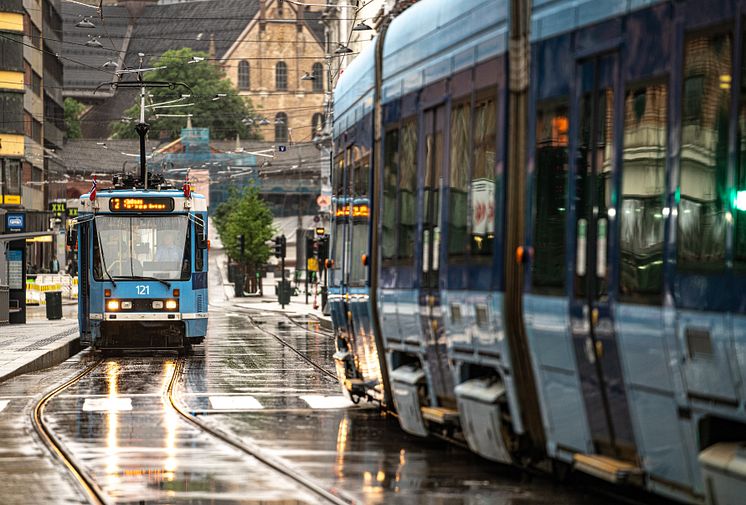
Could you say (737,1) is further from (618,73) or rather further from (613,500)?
(613,500)

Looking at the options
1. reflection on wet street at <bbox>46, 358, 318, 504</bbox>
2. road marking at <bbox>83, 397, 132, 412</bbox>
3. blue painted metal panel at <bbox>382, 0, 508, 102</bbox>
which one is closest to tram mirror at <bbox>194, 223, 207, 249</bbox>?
reflection on wet street at <bbox>46, 358, 318, 504</bbox>

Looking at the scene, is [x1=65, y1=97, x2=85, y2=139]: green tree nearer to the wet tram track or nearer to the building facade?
the building facade

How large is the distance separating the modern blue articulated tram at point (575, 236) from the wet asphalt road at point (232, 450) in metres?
0.44

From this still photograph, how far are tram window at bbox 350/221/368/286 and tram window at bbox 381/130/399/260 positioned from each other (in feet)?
3.56

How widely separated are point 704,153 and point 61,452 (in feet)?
26.5

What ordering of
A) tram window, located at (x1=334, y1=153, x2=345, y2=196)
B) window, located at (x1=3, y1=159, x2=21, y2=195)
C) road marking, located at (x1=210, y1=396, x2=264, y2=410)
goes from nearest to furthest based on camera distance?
tram window, located at (x1=334, y1=153, x2=345, y2=196) < road marking, located at (x1=210, y1=396, x2=264, y2=410) < window, located at (x1=3, y1=159, x2=21, y2=195)

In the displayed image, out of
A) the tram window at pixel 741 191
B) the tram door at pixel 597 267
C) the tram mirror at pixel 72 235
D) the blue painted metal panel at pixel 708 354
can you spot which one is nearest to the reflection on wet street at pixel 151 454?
the tram door at pixel 597 267

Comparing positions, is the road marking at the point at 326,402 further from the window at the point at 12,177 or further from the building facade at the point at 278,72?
the building facade at the point at 278,72

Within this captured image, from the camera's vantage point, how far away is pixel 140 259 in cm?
3092

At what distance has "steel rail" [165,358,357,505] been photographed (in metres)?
11.5

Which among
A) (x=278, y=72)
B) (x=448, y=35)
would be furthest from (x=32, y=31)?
(x=448, y=35)

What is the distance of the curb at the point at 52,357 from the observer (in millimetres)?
26353

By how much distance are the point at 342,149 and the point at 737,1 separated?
10728mm

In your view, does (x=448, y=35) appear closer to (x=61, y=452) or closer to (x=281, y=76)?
(x=61, y=452)
